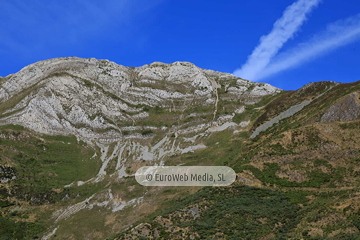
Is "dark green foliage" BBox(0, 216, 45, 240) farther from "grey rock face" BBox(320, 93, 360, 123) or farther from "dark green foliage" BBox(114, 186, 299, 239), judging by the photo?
"grey rock face" BBox(320, 93, 360, 123)

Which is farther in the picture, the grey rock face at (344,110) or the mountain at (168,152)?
the grey rock face at (344,110)

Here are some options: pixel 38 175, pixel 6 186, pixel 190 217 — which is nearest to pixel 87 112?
pixel 38 175

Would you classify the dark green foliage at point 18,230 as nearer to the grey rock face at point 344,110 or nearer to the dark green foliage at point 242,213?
the dark green foliage at point 242,213

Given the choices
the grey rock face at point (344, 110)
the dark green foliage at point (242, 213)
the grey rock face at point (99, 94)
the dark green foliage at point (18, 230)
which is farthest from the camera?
the grey rock face at point (99, 94)

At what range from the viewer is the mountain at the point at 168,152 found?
39.9 metres

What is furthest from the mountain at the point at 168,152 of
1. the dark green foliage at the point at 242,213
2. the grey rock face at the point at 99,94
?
the grey rock face at the point at 99,94

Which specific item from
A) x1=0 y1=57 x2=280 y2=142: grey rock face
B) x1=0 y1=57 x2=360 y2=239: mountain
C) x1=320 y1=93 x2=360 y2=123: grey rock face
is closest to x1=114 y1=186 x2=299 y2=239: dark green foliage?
x1=0 y1=57 x2=360 y2=239: mountain

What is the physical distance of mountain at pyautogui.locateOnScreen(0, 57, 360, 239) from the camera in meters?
39.9

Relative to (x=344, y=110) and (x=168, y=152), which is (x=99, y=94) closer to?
(x=168, y=152)

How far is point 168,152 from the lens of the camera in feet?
286

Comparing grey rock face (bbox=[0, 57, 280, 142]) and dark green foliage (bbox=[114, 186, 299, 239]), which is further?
grey rock face (bbox=[0, 57, 280, 142])

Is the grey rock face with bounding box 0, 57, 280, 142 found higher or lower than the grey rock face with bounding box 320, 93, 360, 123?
higher

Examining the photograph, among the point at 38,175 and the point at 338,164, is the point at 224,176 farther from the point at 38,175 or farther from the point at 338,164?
the point at 38,175

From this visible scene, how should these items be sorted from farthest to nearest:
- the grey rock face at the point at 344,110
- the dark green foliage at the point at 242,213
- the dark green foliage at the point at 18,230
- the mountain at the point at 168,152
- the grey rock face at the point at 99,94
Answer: the grey rock face at the point at 99,94, the grey rock face at the point at 344,110, the dark green foliage at the point at 18,230, the mountain at the point at 168,152, the dark green foliage at the point at 242,213
